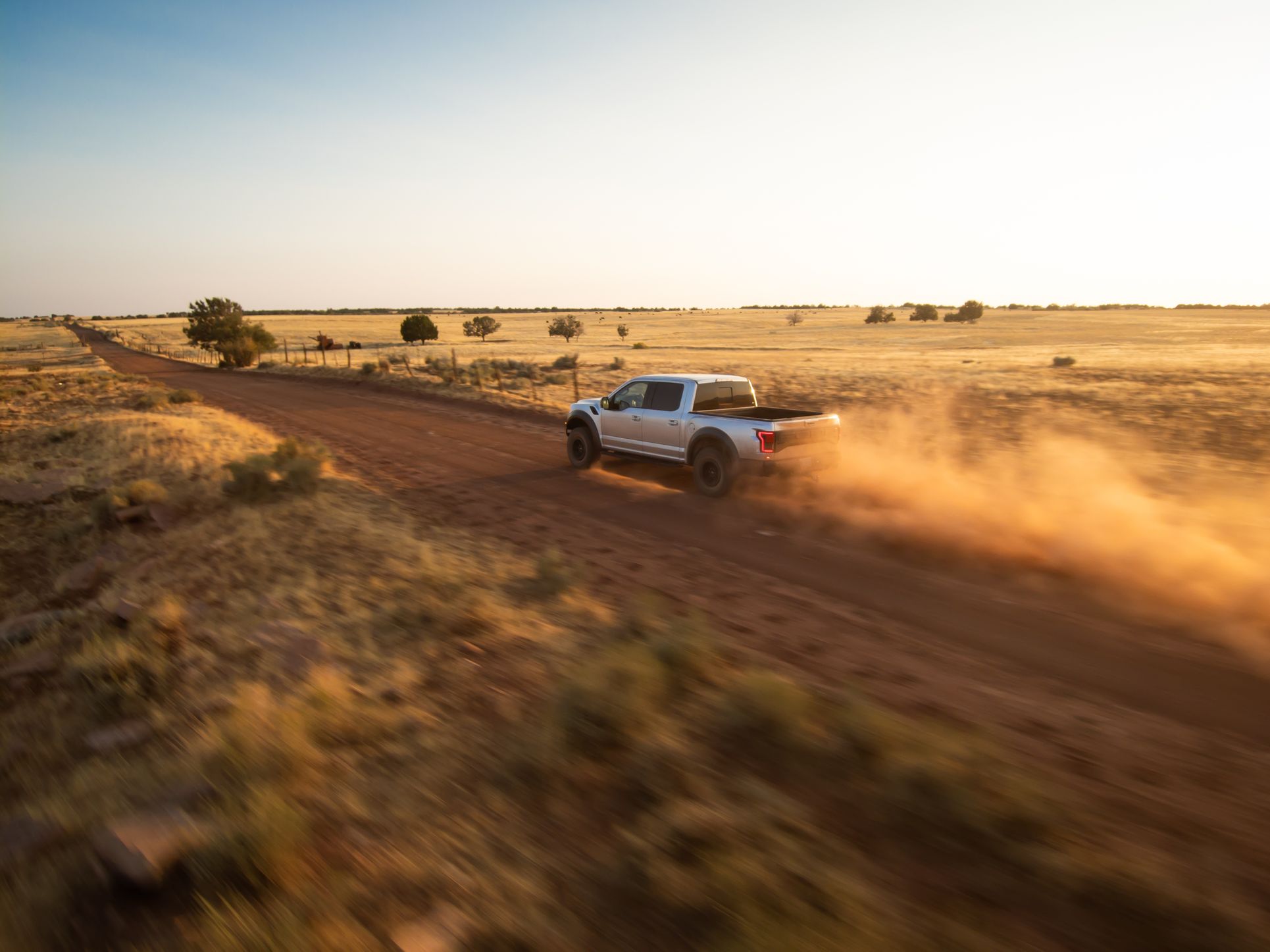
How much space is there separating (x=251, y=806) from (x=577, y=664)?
7.52ft

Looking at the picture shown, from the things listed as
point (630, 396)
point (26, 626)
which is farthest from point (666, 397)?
point (26, 626)

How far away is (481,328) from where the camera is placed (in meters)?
80.1

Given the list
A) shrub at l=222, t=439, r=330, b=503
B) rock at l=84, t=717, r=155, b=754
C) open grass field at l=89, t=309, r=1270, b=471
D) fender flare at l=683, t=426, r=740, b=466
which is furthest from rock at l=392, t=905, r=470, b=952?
open grass field at l=89, t=309, r=1270, b=471

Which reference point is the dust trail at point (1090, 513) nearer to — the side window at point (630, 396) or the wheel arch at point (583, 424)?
the side window at point (630, 396)

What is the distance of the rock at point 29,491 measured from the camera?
432 inches

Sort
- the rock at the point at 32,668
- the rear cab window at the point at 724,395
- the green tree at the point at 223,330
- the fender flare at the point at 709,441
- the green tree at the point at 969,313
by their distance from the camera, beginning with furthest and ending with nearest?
the green tree at the point at 969,313
the green tree at the point at 223,330
the rear cab window at the point at 724,395
the fender flare at the point at 709,441
the rock at the point at 32,668

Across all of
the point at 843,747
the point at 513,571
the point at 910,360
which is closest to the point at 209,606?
the point at 513,571

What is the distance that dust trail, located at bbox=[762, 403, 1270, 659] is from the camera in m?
6.50

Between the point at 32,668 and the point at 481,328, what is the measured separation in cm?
7780

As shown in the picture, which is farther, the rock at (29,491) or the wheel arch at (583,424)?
the wheel arch at (583,424)

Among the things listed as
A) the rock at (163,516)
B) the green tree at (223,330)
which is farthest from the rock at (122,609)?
the green tree at (223,330)

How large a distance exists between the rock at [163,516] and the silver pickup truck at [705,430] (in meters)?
6.34

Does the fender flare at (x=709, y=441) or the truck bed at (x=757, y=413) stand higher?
the truck bed at (x=757, y=413)

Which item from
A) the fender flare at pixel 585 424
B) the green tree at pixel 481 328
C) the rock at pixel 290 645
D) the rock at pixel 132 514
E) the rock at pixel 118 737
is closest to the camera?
the rock at pixel 118 737
